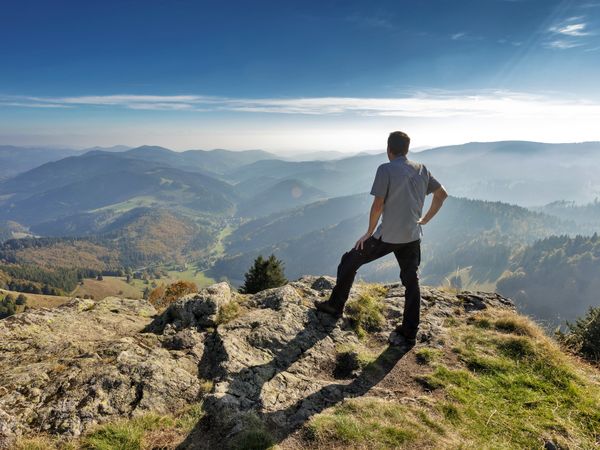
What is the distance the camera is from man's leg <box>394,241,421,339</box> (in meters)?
7.69

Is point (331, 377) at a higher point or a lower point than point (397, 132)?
lower

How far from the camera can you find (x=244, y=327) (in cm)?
805

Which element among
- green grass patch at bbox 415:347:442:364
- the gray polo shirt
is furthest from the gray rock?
green grass patch at bbox 415:347:442:364

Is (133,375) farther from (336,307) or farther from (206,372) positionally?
(336,307)

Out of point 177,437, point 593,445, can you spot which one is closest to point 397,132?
point 593,445

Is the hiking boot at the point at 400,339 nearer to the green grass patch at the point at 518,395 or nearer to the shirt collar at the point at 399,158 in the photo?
the green grass patch at the point at 518,395

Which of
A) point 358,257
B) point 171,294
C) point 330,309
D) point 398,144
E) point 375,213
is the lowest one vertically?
point 171,294

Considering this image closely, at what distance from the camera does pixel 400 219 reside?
7.20m

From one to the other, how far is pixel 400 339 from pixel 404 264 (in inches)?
81.5

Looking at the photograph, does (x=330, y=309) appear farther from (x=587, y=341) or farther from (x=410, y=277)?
(x=587, y=341)

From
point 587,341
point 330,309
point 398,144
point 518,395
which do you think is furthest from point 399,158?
point 587,341

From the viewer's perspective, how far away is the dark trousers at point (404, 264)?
754 cm

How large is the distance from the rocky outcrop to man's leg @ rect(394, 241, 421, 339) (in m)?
0.66

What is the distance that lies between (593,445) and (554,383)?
1631 millimetres
